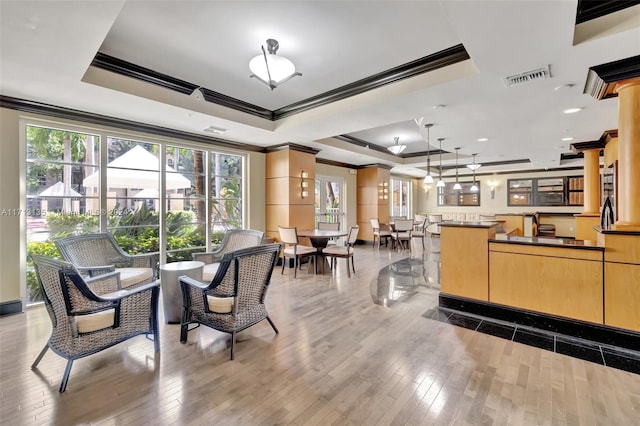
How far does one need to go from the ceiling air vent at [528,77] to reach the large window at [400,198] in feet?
29.4

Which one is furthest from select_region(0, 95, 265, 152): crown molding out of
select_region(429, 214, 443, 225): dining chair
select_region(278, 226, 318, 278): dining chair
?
select_region(429, 214, 443, 225): dining chair

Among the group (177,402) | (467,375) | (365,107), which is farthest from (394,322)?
(365,107)

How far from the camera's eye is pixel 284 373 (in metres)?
2.40

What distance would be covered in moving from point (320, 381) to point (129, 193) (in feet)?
14.7

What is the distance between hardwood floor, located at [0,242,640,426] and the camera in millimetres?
1922

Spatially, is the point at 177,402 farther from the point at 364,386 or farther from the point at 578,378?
the point at 578,378

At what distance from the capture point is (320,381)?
2.29m

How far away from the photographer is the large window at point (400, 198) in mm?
12430

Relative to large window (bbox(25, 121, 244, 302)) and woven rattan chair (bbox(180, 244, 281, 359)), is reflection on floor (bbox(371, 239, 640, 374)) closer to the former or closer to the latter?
woven rattan chair (bbox(180, 244, 281, 359))

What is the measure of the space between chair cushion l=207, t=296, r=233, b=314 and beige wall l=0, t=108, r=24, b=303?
307cm

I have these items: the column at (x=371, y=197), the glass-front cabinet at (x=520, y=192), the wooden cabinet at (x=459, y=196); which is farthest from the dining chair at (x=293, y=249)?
the glass-front cabinet at (x=520, y=192)

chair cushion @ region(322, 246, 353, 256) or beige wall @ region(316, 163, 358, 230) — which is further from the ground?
beige wall @ region(316, 163, 358, 230)

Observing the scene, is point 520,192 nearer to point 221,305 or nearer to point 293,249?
point 293,249

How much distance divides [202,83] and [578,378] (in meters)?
5.16
